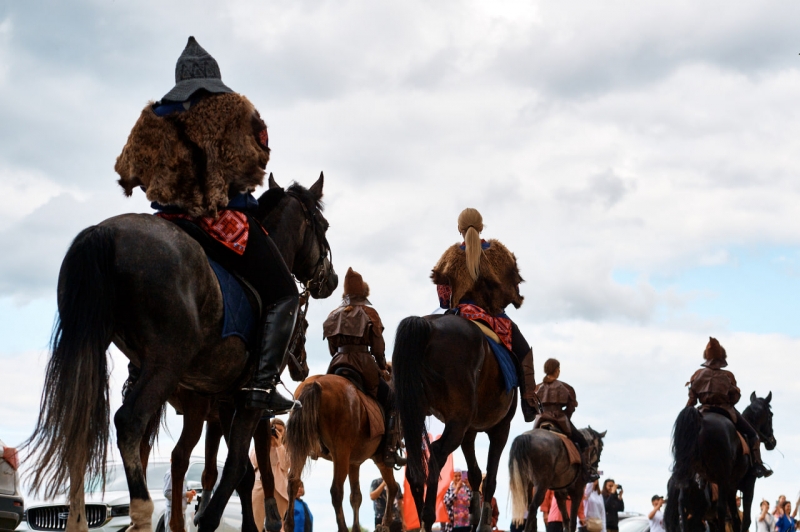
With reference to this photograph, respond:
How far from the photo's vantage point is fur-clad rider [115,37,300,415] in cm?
682

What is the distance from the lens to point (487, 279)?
1132 cm

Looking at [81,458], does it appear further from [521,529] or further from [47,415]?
[521,529]

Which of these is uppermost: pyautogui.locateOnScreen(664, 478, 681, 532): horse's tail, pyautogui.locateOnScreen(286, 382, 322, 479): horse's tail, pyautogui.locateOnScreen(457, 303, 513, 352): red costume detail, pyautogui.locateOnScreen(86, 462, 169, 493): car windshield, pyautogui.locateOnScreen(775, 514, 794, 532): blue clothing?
pyautogui.locateOnScreen(457, 303, 513, 352): red costume detail

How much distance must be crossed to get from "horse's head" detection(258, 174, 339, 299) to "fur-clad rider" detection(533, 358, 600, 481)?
8.44 metres

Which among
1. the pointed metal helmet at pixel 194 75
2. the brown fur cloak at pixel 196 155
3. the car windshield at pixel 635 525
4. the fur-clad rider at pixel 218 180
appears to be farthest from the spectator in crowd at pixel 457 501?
the pointed metal helmet at pixel 194 75

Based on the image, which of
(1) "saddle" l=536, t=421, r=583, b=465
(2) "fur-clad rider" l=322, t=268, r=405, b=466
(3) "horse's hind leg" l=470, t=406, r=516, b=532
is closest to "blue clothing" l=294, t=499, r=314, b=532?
(2) "fur-clad rider" l=322, t=268, r=405, b=466

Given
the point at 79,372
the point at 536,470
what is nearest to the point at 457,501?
the point at 536,470

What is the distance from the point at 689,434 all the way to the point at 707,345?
1.68 m

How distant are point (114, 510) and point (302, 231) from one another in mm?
6215

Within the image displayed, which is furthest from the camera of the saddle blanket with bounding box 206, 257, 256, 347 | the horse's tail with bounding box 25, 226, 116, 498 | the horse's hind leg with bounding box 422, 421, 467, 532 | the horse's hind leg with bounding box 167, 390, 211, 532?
the horse's hind leg with bounding box 422, 421, 467, 532

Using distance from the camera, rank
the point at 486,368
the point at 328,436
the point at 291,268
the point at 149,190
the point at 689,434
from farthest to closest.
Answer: the point at 689,434 < the point at 328,436 < the point at 486,368 < the point at 291,268 < the point at 149,190

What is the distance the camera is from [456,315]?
11.0 metres

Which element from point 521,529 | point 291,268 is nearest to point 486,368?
point 291,268

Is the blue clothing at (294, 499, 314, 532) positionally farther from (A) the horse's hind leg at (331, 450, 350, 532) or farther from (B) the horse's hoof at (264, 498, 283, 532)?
(B) the horse's hoof at (264, 498, 283, 532)
